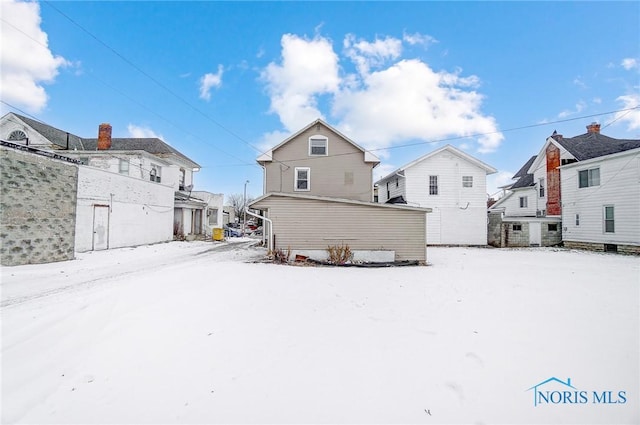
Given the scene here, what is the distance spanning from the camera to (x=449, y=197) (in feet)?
65.8

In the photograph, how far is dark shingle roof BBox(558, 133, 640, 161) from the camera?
1852 centimetres

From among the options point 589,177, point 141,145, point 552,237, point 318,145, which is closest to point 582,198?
point 589,177

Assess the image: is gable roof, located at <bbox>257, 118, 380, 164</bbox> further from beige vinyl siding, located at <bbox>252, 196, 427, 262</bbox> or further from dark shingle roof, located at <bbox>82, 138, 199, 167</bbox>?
dark shingle roof, located at <bbox>82, 138, 199, 167</bbox>

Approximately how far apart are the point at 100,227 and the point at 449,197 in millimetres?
22361

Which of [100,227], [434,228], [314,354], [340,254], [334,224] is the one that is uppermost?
[334,224]

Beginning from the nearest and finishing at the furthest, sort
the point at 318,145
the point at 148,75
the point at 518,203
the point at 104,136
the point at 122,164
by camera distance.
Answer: the point at 148,75 → the point at 318,145 → the point at 122,164 → the point at 104,136 → the point at 518,203

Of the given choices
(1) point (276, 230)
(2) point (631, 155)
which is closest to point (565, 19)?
(2) point (631, 155)

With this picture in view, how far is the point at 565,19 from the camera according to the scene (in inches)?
467

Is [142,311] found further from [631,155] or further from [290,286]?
[631,155]

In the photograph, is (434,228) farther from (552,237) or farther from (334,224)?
(334,224)

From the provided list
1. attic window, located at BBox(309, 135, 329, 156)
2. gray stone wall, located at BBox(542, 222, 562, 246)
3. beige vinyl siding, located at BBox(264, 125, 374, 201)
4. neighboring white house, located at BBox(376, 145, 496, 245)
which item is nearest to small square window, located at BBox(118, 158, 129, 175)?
beige vinyl siding, located at BBox(264, 125, 374, 201)

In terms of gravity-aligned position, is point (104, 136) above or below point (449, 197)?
above

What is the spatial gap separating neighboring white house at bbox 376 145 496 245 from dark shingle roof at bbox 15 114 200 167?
21467mm

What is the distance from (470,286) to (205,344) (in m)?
7.12
